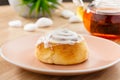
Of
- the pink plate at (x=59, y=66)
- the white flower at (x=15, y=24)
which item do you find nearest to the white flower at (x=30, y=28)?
the white flower at (x=15, y=24)

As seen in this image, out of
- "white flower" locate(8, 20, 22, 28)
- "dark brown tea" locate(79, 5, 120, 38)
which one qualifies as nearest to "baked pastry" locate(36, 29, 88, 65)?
"dark brown tea" locate(79, 5, 120, 38)

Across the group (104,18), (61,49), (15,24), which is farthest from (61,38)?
(15,24)

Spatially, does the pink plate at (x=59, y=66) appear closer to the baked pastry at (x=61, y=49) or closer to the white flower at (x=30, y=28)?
the baked pastry at (x=61, y=49)

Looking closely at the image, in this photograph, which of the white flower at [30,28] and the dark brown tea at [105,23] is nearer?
the dark brown tea at [105,23]

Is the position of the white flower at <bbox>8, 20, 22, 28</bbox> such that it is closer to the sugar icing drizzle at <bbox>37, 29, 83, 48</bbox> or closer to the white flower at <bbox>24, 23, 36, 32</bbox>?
the white flower at <bbox>24, 23, 36, 32</bbox>

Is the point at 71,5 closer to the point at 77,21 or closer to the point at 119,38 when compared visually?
the point at 77,21

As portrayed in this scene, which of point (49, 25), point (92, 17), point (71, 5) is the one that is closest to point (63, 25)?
point (49, 25)
